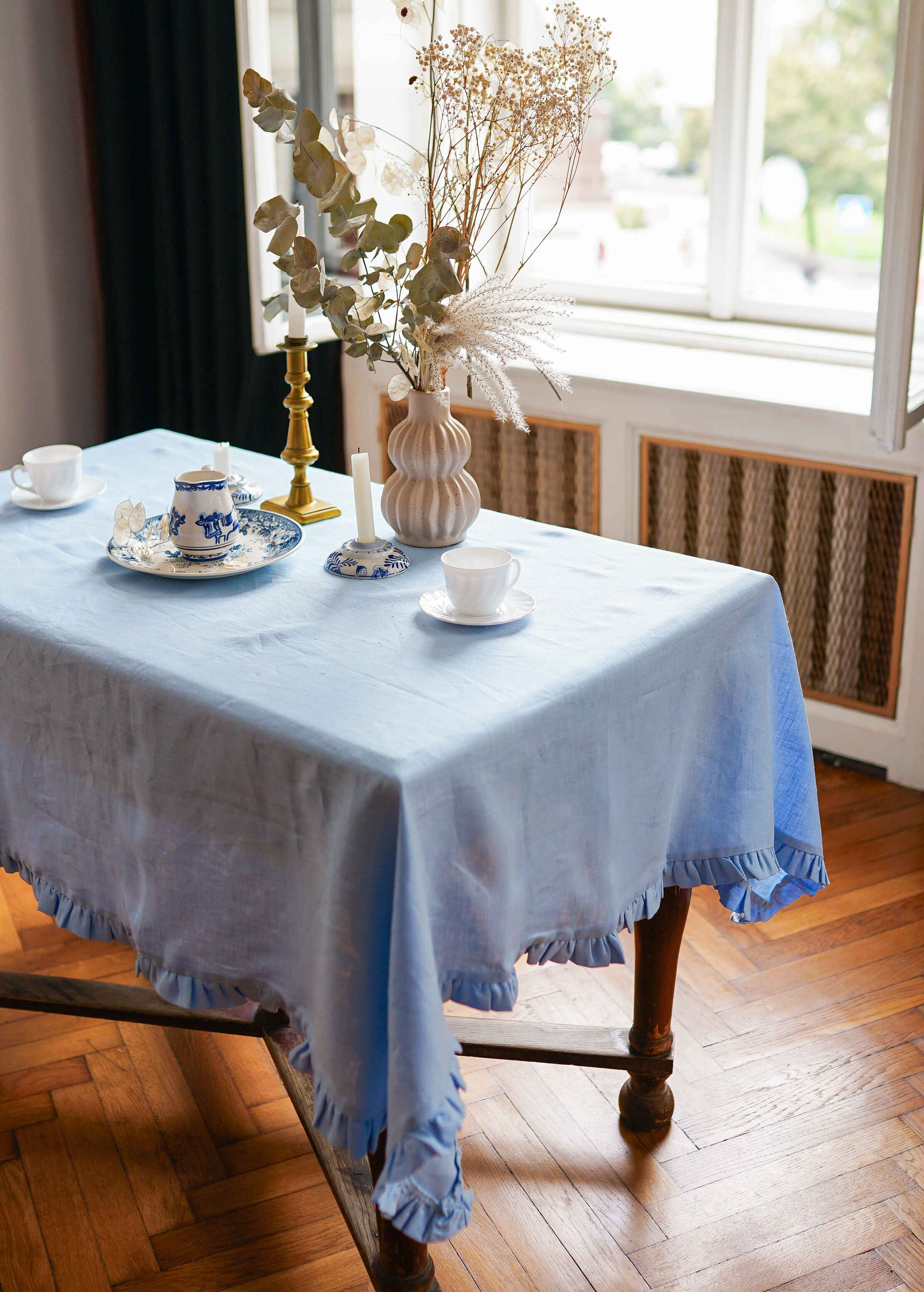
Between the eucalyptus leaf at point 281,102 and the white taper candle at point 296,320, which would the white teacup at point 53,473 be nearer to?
the white taper candle at point 296,320

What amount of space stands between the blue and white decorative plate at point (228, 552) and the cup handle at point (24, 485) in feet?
0.69

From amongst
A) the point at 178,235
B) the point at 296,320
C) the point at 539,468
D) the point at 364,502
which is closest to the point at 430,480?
the point at 364,502

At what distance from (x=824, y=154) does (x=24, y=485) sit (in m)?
2.07

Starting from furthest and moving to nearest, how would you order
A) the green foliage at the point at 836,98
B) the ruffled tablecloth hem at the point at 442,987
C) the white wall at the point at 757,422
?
1. the green foliage at the point at 836,98
2. the white wall at the point at 757,422
3. the ruffled tablecloth hem at the point at 442,987

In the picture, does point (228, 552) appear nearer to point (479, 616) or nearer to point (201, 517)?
point (201, 517)

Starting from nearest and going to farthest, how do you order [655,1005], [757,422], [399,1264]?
1. [399,1264]
2. [655,1005]
3. [757,422]

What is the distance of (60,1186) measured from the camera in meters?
1.65

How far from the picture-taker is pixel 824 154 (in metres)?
2.93

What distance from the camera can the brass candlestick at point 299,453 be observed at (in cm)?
177

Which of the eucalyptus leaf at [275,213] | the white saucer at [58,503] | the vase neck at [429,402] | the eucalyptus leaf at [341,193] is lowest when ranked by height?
the white saucer at [58,503]

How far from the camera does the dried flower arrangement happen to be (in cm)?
141

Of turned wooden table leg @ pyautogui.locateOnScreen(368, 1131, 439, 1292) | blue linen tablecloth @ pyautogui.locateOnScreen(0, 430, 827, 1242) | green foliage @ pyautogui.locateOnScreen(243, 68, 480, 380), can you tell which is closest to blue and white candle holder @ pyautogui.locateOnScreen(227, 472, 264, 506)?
blue linen tablecloth @ pyautogui.locateOnScreen(0, 430, 827, 1242)

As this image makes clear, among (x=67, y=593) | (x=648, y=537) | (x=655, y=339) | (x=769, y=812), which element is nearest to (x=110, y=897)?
(x=67, y=593)

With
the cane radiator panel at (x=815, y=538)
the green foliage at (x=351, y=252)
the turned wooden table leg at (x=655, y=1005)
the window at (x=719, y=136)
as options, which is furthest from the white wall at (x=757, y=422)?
the green foliage at (x=351, y=252)
